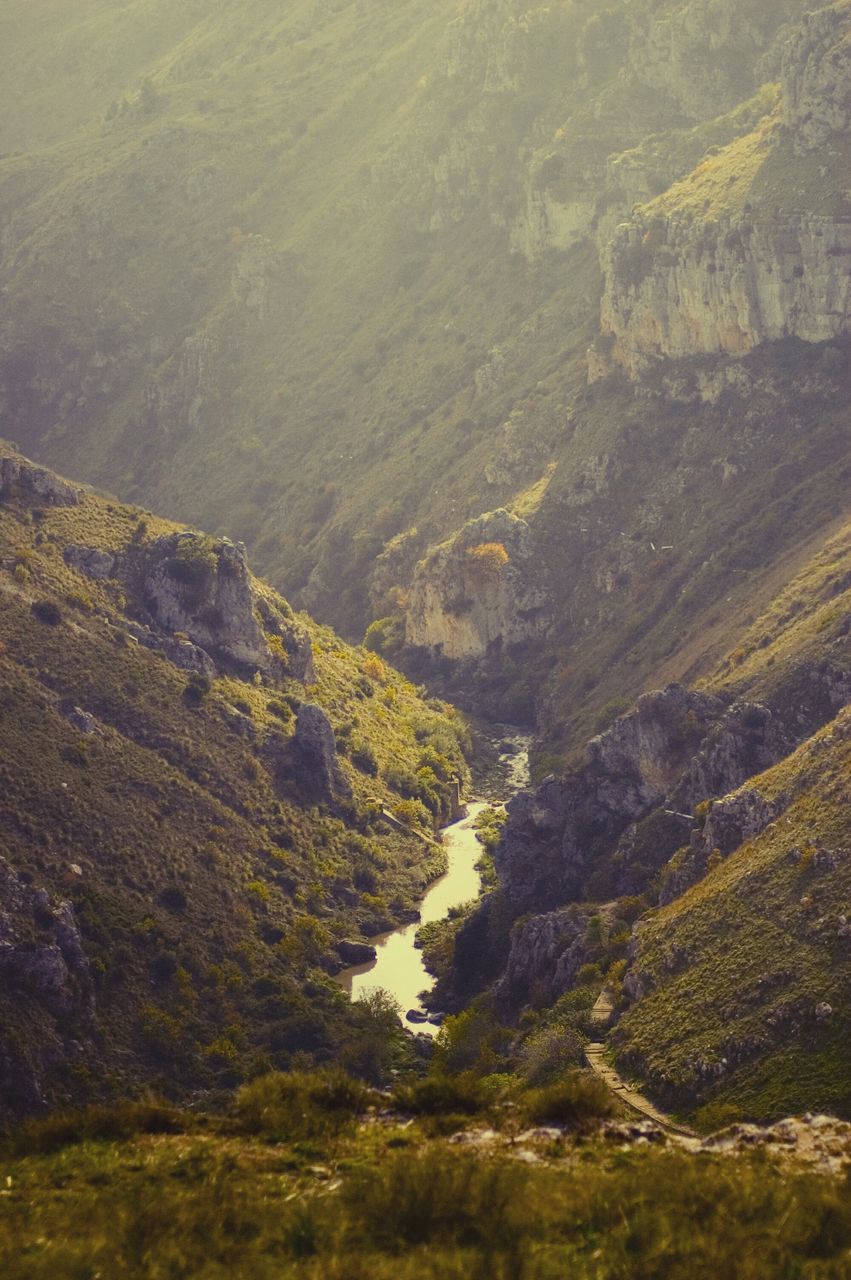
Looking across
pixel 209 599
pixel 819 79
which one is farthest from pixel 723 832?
pixel 819 79

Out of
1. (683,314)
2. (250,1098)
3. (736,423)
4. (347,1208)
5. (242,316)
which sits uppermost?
(242,316)

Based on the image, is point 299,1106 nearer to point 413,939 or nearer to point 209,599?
point 413,939

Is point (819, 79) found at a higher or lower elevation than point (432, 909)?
higher

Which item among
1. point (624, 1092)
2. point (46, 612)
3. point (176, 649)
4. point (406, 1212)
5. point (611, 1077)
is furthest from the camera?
point (176, 649)

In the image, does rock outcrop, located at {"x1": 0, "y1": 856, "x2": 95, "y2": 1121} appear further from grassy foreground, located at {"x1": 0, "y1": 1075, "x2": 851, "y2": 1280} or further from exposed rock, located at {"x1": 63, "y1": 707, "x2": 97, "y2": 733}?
grassy foreground, located at {"x1": 0, "y1": 1075, "x2": 851, "y2": 1280}

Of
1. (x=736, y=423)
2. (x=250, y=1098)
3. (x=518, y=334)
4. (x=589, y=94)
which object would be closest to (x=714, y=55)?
(x=589, y=94)

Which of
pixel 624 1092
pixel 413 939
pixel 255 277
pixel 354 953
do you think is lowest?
pixel 624 1092

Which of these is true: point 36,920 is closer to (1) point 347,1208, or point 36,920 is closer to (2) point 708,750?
(2) point 708,750
